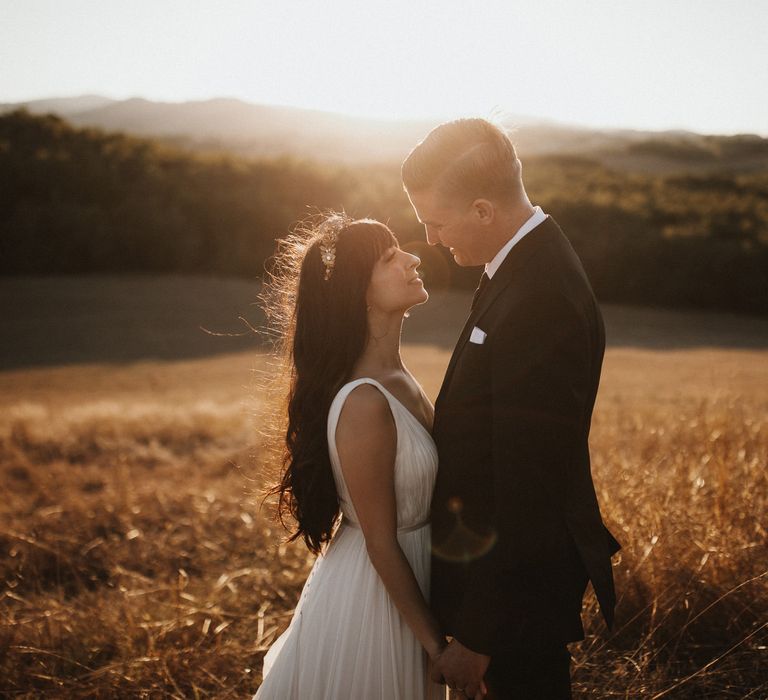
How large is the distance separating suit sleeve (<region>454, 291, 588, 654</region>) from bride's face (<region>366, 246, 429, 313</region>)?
497 mm

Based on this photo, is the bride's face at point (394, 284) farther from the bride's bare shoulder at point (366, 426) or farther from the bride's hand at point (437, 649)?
the bride's hand at point (437, 649)

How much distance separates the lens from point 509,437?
1722 mm

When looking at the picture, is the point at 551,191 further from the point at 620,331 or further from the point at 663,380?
the point at 663,380

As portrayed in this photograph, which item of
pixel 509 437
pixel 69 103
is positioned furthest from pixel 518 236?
pixel 69 103

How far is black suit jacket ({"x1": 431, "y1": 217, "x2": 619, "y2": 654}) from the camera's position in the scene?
172cm

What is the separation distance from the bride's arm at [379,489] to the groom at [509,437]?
0.32ft

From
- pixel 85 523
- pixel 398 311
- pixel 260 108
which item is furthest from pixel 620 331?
pixel 260 108

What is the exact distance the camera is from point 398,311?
229 cm

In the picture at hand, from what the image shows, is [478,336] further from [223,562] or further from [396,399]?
[223,562]

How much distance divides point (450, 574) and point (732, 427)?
3.40m

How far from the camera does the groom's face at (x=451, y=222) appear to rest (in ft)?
6.59

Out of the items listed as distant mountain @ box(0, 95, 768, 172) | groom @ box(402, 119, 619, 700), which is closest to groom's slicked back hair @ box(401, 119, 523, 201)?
groom @ box(402, 119, 619, 700)

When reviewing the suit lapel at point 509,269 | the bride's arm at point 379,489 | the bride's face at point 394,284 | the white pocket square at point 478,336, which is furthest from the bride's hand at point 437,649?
the bride's face at point 394,284

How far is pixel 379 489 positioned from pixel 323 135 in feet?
191
